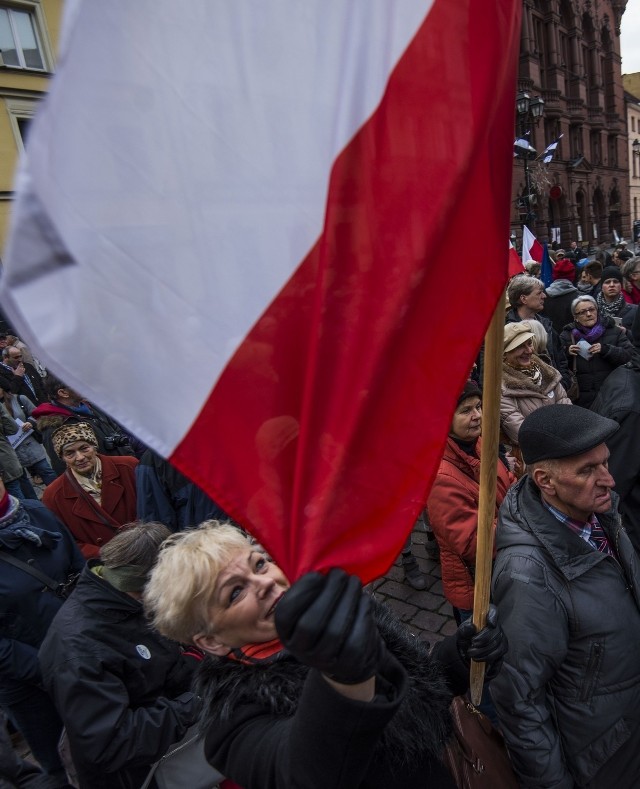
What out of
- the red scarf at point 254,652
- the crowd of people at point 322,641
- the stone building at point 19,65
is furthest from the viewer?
the stone building at point 19,65

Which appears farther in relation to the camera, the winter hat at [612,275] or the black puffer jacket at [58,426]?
the winter hat at [612,275]

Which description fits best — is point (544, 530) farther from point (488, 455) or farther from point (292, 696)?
point (292, 696)

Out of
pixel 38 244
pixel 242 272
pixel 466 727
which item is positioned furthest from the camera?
pixel 466 727

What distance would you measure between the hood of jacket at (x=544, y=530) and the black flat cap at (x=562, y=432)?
16 cm

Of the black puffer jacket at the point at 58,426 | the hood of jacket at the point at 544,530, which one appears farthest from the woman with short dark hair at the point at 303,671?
the black puffer jacket at the point at 58,426

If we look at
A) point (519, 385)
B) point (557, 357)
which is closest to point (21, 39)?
point (557, 357)

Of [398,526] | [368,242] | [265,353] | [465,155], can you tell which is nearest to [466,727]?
[398,526]

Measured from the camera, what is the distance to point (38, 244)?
981mm

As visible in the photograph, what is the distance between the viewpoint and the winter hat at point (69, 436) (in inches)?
134

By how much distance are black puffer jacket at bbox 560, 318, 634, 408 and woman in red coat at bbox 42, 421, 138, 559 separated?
417cm

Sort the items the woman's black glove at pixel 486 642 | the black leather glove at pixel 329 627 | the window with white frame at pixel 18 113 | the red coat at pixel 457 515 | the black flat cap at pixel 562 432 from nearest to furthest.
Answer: the black leather glove at pixel 329 627 < the woman's black glove at pixel 486 642 < the black flat cap at pixel 562 432 < the red coat at pixel 457 515 < the window with white frame at pixel 18 113

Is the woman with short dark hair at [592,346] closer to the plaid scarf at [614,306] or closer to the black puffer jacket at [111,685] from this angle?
the plaid scarf at [614,306]

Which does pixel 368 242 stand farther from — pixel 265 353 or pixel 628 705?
pixel 628 705

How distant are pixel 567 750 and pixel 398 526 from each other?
1.42m
